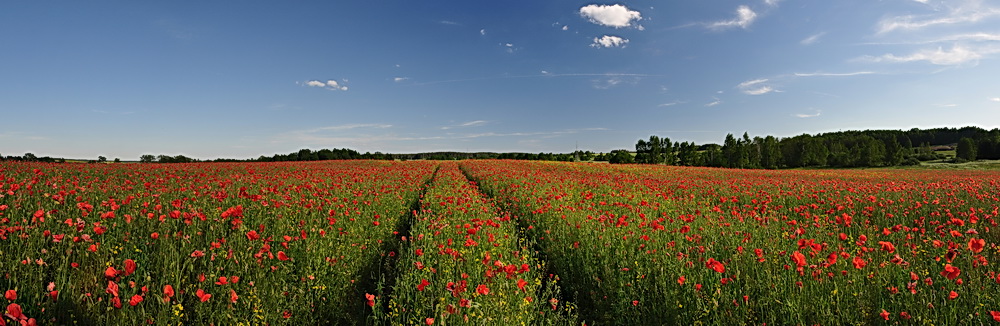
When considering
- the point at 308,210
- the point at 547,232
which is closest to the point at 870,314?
the point at 547,232

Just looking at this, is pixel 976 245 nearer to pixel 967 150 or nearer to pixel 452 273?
pixel 452 273

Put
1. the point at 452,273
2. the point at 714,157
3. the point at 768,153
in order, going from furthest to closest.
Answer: the point at 714,157
the point at 768,153
the point at 452,273

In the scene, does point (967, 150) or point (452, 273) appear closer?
point (452, 273)

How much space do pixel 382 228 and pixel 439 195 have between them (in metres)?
2.52

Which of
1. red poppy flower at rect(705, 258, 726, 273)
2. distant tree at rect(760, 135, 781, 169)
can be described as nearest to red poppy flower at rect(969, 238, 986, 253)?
red poppy flower at rect(705, 258, 726, 273)

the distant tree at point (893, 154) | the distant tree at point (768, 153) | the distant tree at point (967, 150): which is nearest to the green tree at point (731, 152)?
the distant tree at point (768, 153)

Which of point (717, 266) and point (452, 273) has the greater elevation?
point (717, 266)

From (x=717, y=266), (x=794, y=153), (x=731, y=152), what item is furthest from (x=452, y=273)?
(x=794, y=153)

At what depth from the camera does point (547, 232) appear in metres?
6.36

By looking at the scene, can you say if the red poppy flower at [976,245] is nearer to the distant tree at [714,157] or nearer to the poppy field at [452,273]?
the poppy field at [452,273]

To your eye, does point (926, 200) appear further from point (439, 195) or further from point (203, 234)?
point (203, 234)

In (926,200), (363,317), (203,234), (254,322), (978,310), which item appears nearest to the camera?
(978,310)

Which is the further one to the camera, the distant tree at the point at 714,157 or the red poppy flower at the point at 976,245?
the distant tree at the point at 714,157

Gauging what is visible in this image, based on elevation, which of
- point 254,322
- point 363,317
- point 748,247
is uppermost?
point 748,247
